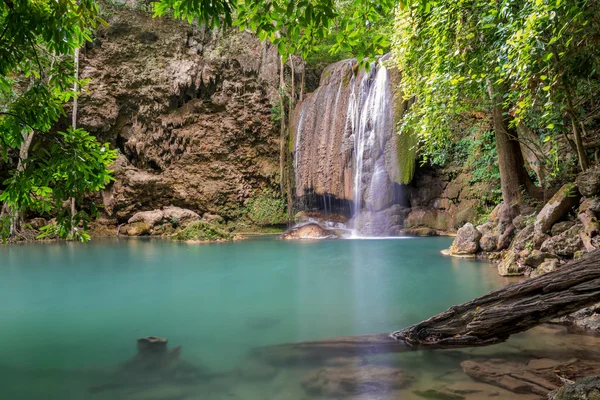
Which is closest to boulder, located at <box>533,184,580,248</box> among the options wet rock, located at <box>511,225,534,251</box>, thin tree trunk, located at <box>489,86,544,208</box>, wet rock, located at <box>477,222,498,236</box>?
wet rock, located at <box>511,225,534,251</box>

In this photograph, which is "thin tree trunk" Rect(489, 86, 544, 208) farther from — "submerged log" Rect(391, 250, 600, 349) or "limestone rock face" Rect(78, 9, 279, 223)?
"limestone rock face" Rect(78, 9, 279, 223)

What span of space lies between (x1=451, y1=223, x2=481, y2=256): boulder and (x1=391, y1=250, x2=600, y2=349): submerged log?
19.9 feet

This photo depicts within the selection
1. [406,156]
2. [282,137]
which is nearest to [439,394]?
[406,156]

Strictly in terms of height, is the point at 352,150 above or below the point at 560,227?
above

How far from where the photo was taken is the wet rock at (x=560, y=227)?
233 inches

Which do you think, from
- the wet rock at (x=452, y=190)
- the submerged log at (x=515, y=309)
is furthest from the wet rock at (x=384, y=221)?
the submerged log at (x=515, y=309)

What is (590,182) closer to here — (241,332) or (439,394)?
(439,394)

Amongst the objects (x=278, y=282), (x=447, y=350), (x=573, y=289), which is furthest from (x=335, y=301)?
(x=573, y=289)

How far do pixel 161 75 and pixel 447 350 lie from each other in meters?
20.2

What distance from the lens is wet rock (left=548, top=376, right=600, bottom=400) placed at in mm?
→ 1814

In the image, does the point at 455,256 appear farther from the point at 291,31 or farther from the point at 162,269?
the point at 291,31

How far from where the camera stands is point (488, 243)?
848 centimetres

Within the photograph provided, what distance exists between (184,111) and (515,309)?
19.7 m

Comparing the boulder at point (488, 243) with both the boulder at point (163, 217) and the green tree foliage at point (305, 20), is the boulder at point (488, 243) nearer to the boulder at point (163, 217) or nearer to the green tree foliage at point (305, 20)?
the green tree foliage at point (305, 20)
